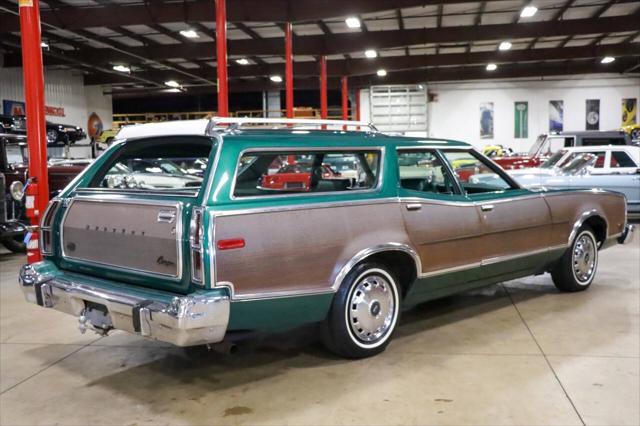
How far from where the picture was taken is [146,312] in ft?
10.8

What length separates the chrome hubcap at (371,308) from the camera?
4.07 m

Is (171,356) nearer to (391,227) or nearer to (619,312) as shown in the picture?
(391,227)

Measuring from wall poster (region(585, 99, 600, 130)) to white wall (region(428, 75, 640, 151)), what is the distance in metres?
0.18

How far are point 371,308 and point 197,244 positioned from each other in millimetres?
1476

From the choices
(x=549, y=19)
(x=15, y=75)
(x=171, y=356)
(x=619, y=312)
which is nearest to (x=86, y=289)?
(x=171, y=356)

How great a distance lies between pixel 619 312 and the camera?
536cm

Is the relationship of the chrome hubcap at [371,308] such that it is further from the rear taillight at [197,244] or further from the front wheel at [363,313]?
the rear taillight at [197,244]

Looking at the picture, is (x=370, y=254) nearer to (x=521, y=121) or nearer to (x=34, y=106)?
(x=34, y=106)

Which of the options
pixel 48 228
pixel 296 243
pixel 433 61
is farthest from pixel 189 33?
pixel 296 243

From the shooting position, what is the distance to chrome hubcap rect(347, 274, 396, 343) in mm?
4067

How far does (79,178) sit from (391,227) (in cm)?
229

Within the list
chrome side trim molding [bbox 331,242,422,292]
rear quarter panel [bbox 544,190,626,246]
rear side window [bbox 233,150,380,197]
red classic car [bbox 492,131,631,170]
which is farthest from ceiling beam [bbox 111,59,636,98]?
chrome side trim molding [bbox 331,242,422,292]

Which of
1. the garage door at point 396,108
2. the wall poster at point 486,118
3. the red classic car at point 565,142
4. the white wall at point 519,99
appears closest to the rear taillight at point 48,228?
the red classic car at point 565,142

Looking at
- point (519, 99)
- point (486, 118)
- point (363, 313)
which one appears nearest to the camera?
point (363, 313)
